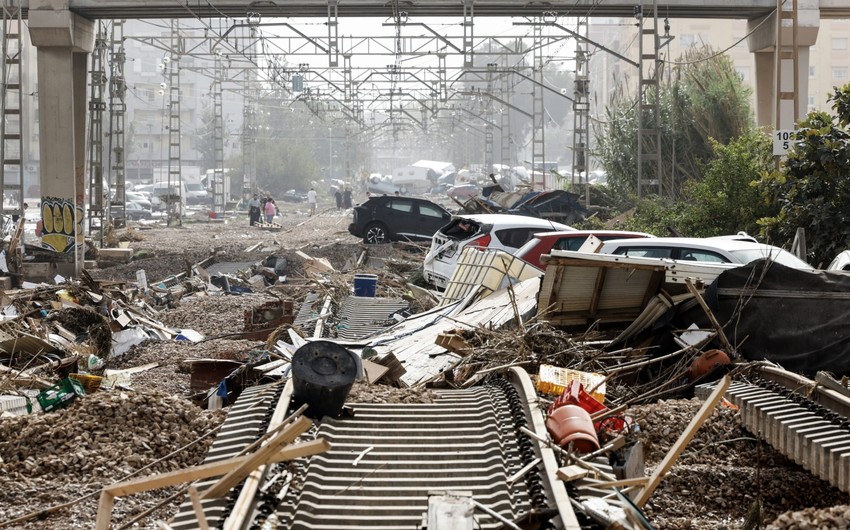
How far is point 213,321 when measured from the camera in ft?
63.8

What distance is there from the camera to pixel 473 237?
20.6 meters

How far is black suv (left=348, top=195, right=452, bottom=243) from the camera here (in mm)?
33844

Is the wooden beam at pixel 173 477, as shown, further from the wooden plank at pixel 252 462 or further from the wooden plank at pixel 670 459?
the wooden plank at pixel 670 459

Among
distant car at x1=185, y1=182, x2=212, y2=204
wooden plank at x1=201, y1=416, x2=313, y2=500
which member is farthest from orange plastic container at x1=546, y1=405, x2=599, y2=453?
distant car at x1=185, y1=182, x2=212, y2=204

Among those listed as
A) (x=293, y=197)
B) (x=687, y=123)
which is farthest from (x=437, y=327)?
(x=293, y=197)

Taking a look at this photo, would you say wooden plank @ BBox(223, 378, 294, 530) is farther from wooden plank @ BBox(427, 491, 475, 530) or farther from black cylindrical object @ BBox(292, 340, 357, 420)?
wooden plank @ BBox(427, 491, 475, 530)

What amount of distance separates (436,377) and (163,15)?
21543 mm

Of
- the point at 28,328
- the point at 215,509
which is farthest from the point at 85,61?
the point at 215,509

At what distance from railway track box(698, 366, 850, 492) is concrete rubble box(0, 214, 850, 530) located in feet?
0.57

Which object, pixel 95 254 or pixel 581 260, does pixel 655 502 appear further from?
pixel 95 254

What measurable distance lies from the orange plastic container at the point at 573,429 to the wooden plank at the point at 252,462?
209cm

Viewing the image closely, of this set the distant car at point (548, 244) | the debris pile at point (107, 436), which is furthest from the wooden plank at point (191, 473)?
the distant car at point (548, 244)

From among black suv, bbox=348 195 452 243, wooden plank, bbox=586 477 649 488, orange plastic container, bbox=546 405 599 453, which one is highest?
black suv, bbox=348 195 452 243

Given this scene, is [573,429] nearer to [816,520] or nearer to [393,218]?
[816,520]
